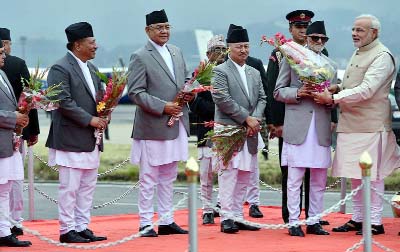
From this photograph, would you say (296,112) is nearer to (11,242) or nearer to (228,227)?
(228,227)

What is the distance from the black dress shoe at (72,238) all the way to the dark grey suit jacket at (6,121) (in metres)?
0.89

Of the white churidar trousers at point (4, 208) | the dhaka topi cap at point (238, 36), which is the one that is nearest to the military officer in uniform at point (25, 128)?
the white churidar trousers at point (4, 208)

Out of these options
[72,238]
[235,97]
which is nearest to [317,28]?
[235,97]

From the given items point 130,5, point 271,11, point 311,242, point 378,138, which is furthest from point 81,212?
point 271,11

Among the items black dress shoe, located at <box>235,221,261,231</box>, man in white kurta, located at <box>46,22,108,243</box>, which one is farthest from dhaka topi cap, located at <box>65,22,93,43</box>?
black dress shoe, located at <box>235,221,261,231</box>

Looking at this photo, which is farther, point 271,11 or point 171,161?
point 271,11

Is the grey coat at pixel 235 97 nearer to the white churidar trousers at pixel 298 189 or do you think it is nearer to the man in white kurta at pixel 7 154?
the white churidar trousers at pixel 298 189

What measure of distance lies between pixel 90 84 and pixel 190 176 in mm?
2851

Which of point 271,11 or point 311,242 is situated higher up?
Result: point 271,11

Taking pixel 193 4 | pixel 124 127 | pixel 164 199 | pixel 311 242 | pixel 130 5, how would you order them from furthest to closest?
pixel 193 4 < pixel 130 5 < pixel 124 127 < pixel 164 199 < pixel 311 242

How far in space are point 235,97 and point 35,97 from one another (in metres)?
2.16

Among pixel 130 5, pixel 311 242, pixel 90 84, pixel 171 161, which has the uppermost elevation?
pixel 130 5

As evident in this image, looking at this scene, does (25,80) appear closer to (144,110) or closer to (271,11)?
(144,110)

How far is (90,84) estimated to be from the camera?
422 inches
